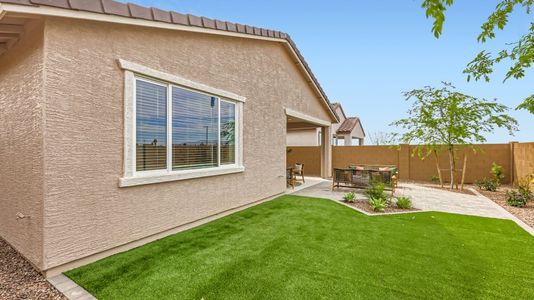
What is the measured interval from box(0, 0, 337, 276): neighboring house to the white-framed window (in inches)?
0.9

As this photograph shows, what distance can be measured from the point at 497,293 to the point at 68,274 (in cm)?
596

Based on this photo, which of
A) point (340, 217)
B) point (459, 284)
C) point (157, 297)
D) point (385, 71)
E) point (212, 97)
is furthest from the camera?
point (385, 71)

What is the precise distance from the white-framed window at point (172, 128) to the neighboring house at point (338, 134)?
1298 centimetres

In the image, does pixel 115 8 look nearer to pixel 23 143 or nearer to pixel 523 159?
pixel 23 143

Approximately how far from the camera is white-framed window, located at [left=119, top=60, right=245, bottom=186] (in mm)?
4427

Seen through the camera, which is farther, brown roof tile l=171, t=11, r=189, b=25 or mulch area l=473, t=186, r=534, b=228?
mulch area l=473, t=186, r=534, b=228

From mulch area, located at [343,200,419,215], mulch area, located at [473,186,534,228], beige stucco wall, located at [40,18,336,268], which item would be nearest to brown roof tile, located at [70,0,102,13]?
beige stucco wall, located at [40,18,336,268]

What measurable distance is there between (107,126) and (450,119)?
12.9 m

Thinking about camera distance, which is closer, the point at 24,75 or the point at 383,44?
the point at 24,75

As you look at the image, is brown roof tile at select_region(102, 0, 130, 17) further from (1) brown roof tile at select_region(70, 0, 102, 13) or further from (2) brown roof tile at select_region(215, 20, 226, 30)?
(2) brown roof tile at select_region(215, 20, 226, 30)

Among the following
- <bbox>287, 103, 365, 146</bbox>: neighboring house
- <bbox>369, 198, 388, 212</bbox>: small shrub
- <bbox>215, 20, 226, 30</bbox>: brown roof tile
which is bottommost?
<bbox>369, 198, 388, 212</bbox>: small shrub

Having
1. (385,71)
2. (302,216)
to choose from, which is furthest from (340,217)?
(385,71)

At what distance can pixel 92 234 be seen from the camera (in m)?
3.90

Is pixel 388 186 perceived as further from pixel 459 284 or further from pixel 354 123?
pixel 354 123
